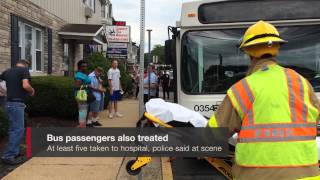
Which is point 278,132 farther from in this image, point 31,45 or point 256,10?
point 31,45

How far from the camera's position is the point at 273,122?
2.47 meters

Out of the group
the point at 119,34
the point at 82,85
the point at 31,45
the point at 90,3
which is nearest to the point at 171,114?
the point at 82,85

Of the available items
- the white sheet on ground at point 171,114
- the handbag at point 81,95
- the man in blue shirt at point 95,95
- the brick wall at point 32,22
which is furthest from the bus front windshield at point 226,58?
the brick wall at point 32,22

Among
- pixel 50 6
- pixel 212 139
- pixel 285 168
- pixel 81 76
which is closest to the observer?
pixel 285 168

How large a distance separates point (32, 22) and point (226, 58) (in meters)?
8.47

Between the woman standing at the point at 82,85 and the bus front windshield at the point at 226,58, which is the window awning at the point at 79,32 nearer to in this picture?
the woman standing at the point at 82,85

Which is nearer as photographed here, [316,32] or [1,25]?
[316,32]

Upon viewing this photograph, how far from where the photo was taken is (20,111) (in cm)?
730

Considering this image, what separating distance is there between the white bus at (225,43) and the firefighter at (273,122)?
12.1ft

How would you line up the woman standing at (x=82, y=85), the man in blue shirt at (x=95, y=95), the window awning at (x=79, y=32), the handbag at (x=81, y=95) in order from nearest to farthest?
the handbag at (x=81, y=95) → the woman standing at (x=82, y=85) → the man in blue shirt at (x=95, y=95) → the window awning at (x=79, y=32)

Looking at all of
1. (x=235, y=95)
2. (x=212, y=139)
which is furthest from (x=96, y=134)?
(x=235, y=95)

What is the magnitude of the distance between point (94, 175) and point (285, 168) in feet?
15.4

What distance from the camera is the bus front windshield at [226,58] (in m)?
6.39

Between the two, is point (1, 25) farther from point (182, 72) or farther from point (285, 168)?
point (285, 168)
